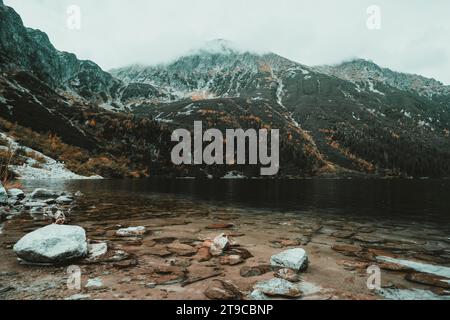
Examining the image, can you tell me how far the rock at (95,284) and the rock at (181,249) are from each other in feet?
14.7

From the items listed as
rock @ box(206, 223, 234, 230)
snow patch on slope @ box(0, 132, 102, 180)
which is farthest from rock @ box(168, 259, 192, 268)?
snow patch on slope @ box(0, 132, 102, 180)

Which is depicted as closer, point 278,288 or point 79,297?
point 79,297

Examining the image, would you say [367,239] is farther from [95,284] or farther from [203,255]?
[95,284]

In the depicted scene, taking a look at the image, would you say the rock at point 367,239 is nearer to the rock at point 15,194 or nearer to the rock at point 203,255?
the rock at point 203,255

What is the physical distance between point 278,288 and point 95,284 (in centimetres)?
587

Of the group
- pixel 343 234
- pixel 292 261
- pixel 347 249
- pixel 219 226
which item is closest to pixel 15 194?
pixel 219 226

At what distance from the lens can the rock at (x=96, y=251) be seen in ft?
43.7

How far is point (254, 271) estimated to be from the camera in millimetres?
12227

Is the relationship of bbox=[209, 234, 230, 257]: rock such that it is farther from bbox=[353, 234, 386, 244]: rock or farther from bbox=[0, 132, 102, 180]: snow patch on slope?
bbox=[0, 132, 102, 180]: snow patch on slope

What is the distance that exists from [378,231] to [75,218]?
22.9m

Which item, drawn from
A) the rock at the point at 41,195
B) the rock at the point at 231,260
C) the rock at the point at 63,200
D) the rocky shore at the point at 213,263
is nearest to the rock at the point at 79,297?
A: the rocky shore at the point at 213,263

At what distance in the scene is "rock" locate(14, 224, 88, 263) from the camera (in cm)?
1235

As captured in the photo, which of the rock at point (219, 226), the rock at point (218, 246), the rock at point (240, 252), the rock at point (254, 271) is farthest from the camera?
the rock at point (219, 226)

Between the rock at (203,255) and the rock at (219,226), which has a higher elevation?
the rock at (203,255)
